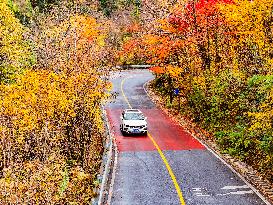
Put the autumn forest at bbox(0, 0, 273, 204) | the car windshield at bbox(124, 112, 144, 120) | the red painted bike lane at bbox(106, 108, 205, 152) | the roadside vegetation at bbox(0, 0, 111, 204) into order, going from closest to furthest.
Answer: the autumn forest at bbox(0, 0, 273, 204)
the roadside vegetation at bbox(0, 0, 111, 204)
the red painted bike lane at bbox(106, 108, 205, 152)
the car windshield at bbox(124, 112, 144, 120)

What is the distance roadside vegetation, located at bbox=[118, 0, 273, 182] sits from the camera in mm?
22891

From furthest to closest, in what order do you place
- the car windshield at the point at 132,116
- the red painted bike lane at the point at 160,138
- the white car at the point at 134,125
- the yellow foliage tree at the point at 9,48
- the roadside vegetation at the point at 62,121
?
the yellow foliage tree at the point at 9,48 < the car windshield at the point at 132,116 < the white car at the point at 134,125 < the red painted bike lane at the point at 160,138 < the roadside vegetation at the point at 62,121

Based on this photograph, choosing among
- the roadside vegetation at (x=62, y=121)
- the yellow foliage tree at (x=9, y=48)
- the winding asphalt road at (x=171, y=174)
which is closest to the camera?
the winding asphalt road at (x=171, y=174)

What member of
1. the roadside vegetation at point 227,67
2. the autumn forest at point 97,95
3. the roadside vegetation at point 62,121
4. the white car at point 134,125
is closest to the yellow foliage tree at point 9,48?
the autumn forest at point 97,95

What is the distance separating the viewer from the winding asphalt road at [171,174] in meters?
18.2

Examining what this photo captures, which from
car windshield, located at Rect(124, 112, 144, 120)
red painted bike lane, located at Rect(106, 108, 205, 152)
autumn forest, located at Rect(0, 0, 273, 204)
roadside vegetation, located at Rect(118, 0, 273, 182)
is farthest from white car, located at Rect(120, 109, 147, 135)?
roadside vegetation, located at Rect(118, 0, 273, 182)

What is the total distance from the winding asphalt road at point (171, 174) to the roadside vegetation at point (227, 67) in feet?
6.55

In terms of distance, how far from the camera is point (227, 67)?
1113 inches

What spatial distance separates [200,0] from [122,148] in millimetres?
11906

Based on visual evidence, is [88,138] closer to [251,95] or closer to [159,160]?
[159,160]

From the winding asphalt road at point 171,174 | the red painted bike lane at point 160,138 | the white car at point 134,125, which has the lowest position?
the winding asphalt road at point 171,174

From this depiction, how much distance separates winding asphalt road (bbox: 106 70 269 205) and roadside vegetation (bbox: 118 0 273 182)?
200 centimetres

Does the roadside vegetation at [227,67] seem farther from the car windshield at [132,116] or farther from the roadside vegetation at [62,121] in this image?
the roadside vegetation at [62,121]

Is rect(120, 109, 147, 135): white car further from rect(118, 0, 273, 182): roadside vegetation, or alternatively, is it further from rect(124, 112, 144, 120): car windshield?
rect(118, 0, 273, 182): roadside vegetation
